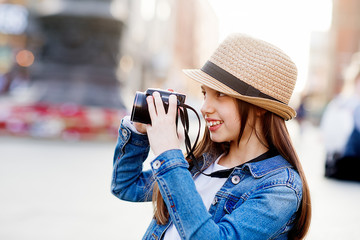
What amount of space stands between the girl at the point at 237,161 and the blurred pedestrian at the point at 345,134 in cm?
500

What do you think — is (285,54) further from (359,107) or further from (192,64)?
(192,64)

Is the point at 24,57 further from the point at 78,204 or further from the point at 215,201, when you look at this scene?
the point at 215,201

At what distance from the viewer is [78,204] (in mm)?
4625

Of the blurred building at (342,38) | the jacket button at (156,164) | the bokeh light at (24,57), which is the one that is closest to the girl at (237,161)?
the jacket button at (156,164)

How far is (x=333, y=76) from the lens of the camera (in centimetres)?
3170

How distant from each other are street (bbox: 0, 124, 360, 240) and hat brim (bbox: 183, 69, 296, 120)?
99.5 inches

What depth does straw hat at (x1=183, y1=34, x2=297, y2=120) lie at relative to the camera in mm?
1507

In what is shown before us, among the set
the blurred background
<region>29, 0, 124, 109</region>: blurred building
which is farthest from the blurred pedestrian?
<region>29, 0, 124, 109</region>: blurred building

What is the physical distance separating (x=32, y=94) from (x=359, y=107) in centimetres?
938

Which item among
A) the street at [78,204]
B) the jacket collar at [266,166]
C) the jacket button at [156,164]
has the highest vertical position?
the jacket button at [156,164]

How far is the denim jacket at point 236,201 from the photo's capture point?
131 cm

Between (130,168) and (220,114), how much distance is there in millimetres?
518

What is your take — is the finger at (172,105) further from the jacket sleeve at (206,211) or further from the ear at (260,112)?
the ear at (260,112)

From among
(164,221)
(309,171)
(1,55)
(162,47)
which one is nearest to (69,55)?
(309,171)
